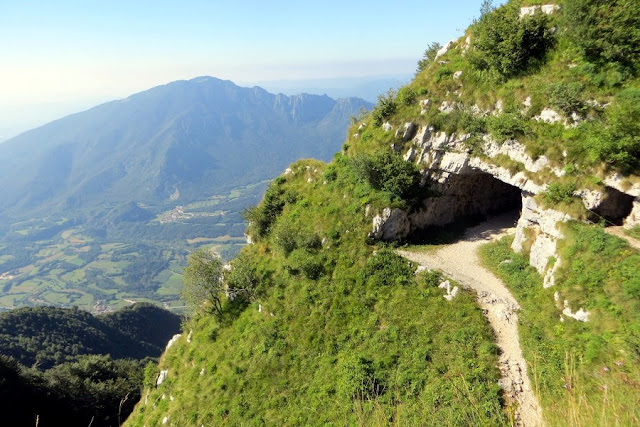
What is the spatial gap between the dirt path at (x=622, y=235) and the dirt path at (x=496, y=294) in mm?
7916

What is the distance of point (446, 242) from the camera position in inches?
1309

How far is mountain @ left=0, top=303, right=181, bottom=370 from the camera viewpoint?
264 ft

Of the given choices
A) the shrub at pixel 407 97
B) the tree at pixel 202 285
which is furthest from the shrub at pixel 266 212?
the shrub at pixel 407 97

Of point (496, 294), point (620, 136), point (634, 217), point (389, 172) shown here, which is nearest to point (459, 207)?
point (389, 172)

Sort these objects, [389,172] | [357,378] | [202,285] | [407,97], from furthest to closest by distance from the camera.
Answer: [202,285], [407,97], [389,172], [357,378]

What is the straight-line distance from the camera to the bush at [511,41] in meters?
28.7

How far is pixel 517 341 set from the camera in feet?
72.0

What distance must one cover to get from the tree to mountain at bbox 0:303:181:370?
61.1 metres

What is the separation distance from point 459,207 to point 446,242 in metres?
4.78

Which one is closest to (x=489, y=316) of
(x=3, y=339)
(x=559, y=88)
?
(x=559, y=88)

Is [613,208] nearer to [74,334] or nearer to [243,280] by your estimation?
[243,280]

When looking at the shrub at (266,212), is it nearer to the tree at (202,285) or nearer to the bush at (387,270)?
the tree at (202,285)

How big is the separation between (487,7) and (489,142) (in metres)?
14.9

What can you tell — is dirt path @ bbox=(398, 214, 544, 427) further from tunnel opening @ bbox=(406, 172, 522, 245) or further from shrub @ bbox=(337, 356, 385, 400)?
shrub @ bbox=(337, 356, 385, 400)
